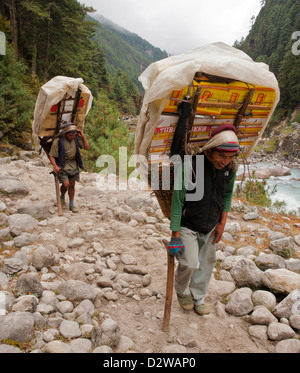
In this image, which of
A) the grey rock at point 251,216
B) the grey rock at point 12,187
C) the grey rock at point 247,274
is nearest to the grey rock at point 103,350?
the grey rock at point 247,274

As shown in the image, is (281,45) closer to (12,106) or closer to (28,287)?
(12,106)

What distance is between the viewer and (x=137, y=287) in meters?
3.24

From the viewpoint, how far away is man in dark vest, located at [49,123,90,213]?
4805 millimetres

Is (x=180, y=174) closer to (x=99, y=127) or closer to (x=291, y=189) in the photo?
(x=99, y=127)

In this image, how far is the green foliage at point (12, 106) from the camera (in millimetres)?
9477

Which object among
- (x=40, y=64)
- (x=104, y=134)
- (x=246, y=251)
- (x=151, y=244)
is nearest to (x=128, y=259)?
(x=151, y=244)

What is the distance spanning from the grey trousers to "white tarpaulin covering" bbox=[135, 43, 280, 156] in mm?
960

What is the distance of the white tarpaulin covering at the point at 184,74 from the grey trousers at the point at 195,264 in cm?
96

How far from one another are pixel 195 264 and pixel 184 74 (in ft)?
5.39

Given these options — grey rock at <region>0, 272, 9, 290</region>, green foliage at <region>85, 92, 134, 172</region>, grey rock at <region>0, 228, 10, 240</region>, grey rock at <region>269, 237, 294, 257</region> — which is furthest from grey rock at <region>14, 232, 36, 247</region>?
green foliage at <region>85, 92, 134, 172</region>

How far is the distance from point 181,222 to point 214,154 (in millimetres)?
735

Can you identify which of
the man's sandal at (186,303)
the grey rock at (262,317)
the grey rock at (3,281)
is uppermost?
the grey rock at (262,317)

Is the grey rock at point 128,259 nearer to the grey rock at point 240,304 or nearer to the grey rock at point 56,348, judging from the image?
the grey rock at point 240,304

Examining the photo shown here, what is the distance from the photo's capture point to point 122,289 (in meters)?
3.14
